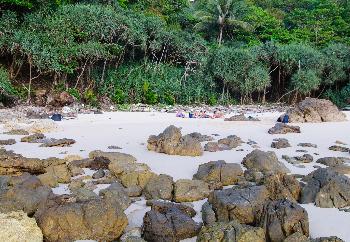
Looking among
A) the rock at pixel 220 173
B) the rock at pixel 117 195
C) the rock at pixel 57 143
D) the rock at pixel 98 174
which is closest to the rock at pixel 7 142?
the rock at pixel 57 143

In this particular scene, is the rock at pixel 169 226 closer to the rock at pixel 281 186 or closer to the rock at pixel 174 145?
the rock at pixel 281 186

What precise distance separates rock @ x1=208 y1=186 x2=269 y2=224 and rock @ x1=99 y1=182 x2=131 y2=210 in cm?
144

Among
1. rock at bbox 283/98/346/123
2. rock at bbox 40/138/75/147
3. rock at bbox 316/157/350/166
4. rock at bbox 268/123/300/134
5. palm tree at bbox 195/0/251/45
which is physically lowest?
rock at bbox 40/138/75/147

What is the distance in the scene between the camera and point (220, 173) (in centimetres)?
814

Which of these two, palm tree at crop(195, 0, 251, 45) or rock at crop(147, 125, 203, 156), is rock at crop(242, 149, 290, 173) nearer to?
rock at crop(147, 125, 203, 156)

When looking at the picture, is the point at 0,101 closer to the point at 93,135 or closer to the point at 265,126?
the point at 93,135

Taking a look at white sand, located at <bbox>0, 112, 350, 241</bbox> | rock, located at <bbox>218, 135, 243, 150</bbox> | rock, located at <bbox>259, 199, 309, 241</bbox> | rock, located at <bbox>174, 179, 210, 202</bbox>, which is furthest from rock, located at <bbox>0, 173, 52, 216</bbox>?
rock, located at <bbox>218, 135, 243, 150</bbox>

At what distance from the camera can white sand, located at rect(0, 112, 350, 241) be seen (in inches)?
257

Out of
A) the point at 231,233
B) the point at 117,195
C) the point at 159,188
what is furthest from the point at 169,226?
the point at 159,188

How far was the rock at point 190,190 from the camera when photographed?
716cm

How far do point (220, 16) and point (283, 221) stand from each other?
28.5 m

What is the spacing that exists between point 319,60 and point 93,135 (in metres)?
19.8

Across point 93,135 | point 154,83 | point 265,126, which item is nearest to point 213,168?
point 93,135

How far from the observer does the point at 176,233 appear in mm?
5746
